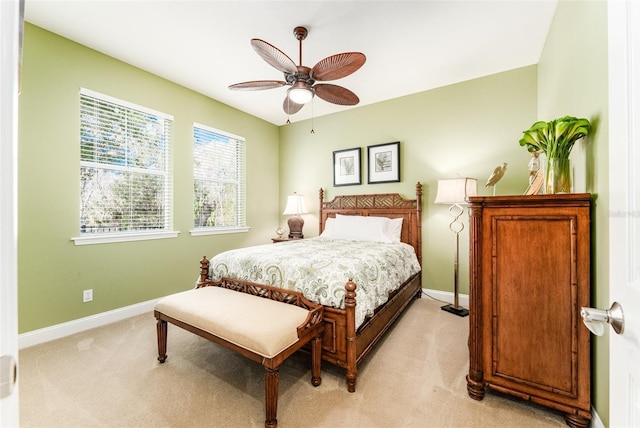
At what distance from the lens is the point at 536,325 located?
1.54 m

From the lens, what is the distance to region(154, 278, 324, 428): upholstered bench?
4.92ft

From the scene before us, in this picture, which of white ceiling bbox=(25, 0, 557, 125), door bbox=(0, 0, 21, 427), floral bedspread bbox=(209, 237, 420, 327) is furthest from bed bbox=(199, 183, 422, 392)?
white ceiling bbox=(25, 0, 557, 125)

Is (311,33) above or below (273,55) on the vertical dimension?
above

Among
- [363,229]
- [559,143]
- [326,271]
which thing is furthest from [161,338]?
[559,143]

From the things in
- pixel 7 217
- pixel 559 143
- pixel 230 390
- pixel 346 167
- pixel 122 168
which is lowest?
pixel 230 390

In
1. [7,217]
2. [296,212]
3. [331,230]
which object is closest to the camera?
[7,217]

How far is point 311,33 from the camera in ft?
8.25

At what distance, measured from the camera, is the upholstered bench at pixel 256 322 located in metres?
1.50

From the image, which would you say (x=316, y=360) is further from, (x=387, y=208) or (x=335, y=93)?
(x=387, y=208)

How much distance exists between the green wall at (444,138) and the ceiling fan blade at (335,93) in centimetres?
149

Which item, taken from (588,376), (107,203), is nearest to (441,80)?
(588,376)

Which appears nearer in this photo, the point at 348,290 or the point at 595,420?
the point at 595,420

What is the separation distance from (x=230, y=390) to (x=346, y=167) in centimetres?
334

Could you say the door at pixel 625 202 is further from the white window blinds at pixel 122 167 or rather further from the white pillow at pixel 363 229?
the white window blinds at pixel 122 167
